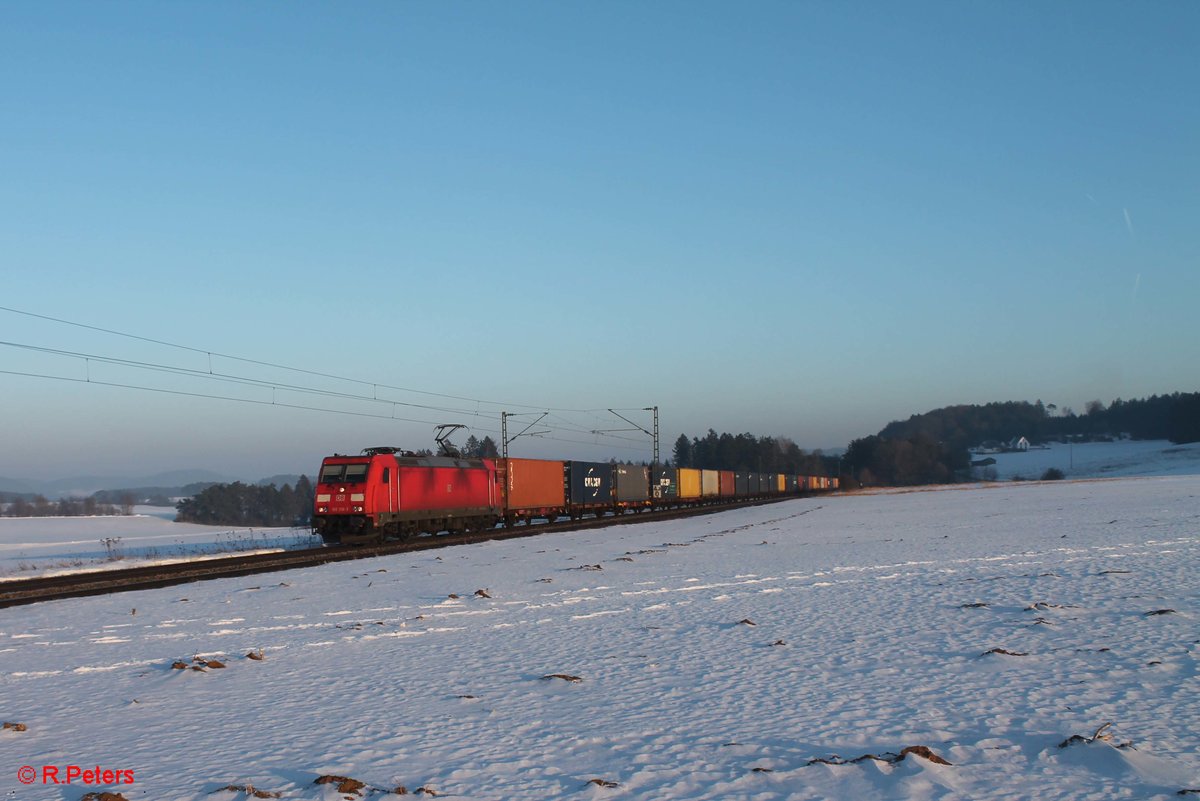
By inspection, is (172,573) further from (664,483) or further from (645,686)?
(664,483)

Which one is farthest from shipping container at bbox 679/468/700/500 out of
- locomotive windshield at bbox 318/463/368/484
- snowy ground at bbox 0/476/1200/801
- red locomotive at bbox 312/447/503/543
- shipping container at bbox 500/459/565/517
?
snowy ground at bbox 0/476/1200/801

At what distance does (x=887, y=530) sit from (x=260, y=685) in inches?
1008

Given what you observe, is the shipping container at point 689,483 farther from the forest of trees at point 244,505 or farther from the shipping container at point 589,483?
the forest of trees at point 244,505

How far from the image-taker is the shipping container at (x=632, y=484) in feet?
199

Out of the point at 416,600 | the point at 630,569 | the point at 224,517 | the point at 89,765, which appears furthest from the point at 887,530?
the point at 224,517

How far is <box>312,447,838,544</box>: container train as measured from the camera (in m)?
33.7

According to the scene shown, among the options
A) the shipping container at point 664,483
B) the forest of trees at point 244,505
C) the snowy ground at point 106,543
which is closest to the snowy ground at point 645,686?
the snowy ground at point 106,543

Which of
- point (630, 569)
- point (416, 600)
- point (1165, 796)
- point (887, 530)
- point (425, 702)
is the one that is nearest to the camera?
point (1165, 796)

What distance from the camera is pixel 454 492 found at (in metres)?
39.7

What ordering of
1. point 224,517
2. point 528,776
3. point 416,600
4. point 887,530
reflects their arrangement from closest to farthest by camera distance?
point 528,776 < point 416,600 < point 887,530 < point 224,517

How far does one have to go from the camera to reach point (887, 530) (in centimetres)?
3153

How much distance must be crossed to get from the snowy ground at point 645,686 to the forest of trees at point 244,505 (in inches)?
5321

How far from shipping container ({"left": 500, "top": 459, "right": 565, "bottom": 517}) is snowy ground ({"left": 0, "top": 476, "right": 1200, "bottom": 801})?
2765cm

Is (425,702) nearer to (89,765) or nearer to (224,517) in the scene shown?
(89,765)
